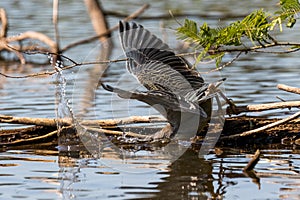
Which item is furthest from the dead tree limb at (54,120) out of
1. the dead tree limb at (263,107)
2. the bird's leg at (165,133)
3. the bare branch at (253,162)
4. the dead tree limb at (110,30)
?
the dead tree limb at (110,30)

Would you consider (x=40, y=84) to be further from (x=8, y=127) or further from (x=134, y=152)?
(x=134, y=152)

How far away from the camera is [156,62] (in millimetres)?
6617

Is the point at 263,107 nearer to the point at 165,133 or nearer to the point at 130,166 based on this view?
the point at 165,133

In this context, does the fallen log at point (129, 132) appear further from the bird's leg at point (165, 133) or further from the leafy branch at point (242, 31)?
the leafy branch at point (242, 31)

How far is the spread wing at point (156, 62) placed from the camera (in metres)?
6.46

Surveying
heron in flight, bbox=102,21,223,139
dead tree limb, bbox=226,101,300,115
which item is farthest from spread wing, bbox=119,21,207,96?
dead tree limb, bbox=226,101,300,115

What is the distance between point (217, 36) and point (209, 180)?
1231mm

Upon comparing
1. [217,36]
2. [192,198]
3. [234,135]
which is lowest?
[192,198]

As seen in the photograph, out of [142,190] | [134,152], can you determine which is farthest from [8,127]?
[142,190]

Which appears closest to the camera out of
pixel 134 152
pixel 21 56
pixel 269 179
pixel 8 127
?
pixel 269 179

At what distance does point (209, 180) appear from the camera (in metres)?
6.02

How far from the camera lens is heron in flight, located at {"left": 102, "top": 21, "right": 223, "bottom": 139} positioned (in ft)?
20.5

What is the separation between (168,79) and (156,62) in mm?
214

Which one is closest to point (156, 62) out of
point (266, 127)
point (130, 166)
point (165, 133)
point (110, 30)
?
point (165, 133)
